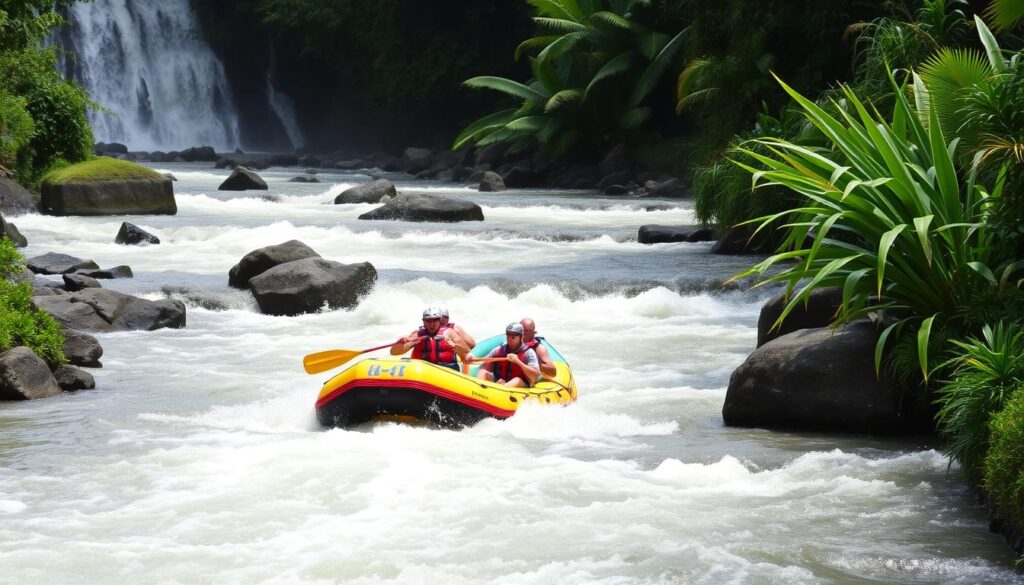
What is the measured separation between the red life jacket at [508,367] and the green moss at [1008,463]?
383cm

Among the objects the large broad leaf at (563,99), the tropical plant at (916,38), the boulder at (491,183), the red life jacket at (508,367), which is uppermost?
the tropical plant at (916,38)

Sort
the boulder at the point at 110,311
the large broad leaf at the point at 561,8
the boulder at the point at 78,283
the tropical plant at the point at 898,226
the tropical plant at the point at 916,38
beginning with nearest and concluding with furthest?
1. the tropical plant at the point at 898,226
2. the tropical plant at the point at 916,38
3. the boulder at the point at 110,311
4. the boulder at the point at 78,283
5. the large broad leaf at the point at 561,8

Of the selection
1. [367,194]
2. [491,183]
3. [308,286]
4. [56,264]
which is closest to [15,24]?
[56,264]

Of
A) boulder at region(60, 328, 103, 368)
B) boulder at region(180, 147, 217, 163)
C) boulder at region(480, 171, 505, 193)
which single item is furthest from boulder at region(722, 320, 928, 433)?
boulder at region(180, 147, 217, 163)

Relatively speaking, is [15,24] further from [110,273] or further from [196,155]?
[196,155]

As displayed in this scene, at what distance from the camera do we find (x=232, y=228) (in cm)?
2170

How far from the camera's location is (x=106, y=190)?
23906 mm

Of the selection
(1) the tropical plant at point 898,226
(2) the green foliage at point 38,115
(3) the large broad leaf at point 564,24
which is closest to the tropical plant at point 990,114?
(1) the tropical plant at point 898,226

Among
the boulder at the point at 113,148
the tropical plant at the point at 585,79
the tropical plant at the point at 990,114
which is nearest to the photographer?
the tropical plant at the point at 990,114

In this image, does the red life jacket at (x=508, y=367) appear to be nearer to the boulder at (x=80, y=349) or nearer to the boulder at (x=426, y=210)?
the boulder at (x=80, y=349)

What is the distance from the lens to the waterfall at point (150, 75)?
4566 centimetres

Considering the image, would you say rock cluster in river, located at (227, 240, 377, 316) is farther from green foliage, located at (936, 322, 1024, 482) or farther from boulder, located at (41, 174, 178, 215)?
green foliage, located at (936, 322, 1024, 482)

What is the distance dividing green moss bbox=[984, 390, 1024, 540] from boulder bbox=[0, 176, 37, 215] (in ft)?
63.9

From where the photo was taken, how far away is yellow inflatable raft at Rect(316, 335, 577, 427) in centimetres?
923
